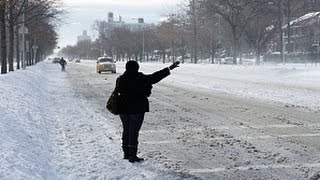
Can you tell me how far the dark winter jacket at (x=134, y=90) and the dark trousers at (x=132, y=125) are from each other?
0.29ft

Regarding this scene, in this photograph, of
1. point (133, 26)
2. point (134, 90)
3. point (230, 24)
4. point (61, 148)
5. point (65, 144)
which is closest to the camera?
point (134, 90)

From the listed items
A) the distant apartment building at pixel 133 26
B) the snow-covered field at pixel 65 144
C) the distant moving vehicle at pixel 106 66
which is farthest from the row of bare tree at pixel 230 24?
the snow-covered field at pixel 65 144

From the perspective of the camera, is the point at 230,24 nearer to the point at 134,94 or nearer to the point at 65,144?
the point at 65,144

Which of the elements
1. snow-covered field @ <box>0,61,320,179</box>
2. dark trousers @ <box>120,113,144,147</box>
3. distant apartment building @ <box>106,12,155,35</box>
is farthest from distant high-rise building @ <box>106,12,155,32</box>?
dark trousers @ <box>120,113,144,147</box>

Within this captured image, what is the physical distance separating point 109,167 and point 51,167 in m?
0.86

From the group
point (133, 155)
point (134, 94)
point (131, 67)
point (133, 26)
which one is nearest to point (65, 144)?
point (133, 155)

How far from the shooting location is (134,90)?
8031 millimetres

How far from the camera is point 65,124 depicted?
12.6 metres

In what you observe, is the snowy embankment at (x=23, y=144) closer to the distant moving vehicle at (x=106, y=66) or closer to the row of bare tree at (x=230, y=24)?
the distant moving vehicle at (x=106, y=66)

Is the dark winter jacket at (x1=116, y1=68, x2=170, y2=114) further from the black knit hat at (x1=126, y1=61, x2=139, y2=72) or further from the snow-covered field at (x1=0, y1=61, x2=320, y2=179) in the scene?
the snow-covered field at (x1=0, y1=61, x2=320, y2=179)

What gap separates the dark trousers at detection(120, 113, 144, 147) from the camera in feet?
26.6

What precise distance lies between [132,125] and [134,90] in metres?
0.55

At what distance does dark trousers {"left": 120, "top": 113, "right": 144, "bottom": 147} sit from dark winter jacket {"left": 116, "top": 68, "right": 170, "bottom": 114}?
89mm

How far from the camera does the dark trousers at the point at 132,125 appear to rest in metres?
8.12
